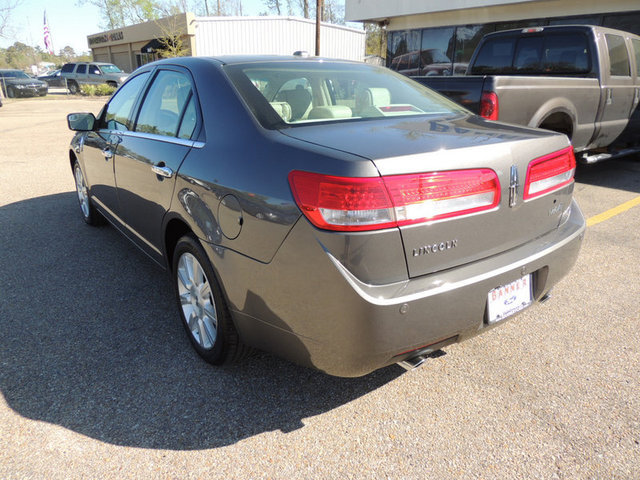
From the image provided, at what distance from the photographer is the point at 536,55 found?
21.9ft

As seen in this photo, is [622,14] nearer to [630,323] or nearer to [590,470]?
[630,323]

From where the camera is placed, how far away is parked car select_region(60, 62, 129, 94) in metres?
28.3

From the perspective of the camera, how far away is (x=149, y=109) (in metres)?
3.19

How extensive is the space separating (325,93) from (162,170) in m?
1.06

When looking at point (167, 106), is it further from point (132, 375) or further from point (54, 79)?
point (54, 79)

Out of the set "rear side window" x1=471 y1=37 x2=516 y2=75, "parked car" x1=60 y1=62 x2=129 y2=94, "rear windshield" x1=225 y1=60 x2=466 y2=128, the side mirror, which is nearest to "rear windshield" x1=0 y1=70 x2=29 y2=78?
"parked car" x1=60 y1=62 x2=129 y2=94

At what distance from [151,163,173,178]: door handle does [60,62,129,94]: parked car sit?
28.4m

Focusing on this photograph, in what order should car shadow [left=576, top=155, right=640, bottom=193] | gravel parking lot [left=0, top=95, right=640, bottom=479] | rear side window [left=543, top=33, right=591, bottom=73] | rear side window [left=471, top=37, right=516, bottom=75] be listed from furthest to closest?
rear side window [left=471, top=37, right=516, bottom=75]
car shadow [left=576, top=155, right=640, bottom=193]
rear side window [left=543, top=33, right=591, bottom=73]
gravel parking lot [left=0, top=95, right=640, bottom=479]

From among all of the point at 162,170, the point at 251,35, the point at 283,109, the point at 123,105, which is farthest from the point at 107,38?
the point at 283,109

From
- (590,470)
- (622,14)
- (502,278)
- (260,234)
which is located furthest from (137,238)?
(622,14)

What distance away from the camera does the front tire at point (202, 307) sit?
2.35 meters

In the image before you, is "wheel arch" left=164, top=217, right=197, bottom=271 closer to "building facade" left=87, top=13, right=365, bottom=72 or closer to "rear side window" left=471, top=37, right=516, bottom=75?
"rear side window" left=471, top=37, right=516, bottom=75

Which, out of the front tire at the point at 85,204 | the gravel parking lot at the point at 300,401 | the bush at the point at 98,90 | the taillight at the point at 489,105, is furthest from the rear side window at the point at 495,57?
A: the bush at the point at 98,90

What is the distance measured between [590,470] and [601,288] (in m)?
1.93
